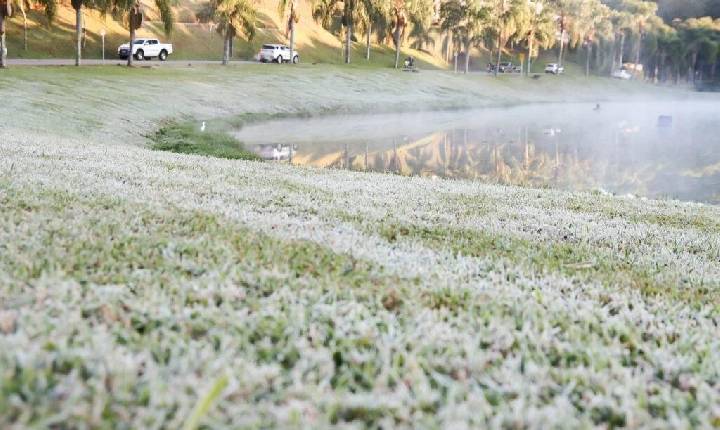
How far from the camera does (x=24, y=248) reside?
487cm

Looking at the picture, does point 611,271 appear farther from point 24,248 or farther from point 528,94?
point 528,94

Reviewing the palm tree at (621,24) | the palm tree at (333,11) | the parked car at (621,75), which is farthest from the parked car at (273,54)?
the palm tree at (621,24)

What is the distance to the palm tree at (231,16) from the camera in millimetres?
56750

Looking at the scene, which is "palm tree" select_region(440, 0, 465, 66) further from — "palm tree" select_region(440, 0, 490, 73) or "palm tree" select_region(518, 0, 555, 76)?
"palm tree" select_region(518, 0, 555, 76)

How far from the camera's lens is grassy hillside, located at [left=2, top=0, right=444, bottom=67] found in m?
60.2

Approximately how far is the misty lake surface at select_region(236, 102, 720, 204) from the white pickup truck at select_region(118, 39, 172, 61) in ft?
87.4

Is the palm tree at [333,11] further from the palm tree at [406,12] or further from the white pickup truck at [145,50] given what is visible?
the white pickup truck at [145,50]

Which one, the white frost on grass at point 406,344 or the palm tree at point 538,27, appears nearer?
the white frost on grass at point 406,344

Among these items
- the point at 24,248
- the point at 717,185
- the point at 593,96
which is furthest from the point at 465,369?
the point at 593,96

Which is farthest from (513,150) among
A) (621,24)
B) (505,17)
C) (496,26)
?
(621,24)

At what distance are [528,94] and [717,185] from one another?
5336 centimetres

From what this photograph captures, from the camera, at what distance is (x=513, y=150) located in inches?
1085

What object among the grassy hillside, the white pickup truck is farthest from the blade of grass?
the grassy hillside

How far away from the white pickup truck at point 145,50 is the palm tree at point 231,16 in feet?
16.8
